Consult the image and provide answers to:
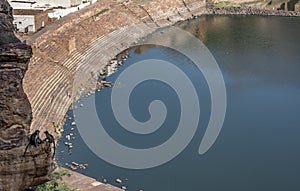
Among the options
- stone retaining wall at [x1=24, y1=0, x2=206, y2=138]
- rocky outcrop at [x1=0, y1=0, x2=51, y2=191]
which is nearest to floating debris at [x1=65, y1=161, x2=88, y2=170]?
stone retaining wall at [x1=24, y1=0, x2=206, y2=138]

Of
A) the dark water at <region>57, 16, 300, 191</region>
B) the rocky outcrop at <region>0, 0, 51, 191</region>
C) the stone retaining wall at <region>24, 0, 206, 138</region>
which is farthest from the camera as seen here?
the stone retaining wall at <region>24, 0, 206, 138</region>

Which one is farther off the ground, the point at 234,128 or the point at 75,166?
the point at 234,128

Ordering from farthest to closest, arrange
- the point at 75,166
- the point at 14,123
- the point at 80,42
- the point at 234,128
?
the point at 80,42
the point at 234,128
the point at 75,166
the point at 14,123

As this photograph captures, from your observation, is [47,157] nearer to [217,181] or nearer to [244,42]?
[217,181]

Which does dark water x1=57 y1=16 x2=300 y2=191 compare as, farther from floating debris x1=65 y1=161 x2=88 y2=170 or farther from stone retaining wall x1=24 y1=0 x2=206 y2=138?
stone retaining wall x1=24 y1=0 x2=206 y2=138

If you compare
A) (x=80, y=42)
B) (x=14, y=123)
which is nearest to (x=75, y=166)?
(x=14, y=123)

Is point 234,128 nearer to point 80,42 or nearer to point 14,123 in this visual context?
point 80,42

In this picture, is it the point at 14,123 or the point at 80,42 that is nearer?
the point at 14,123

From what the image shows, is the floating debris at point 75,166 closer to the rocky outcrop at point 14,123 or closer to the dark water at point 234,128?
the dark water at point 234,128
